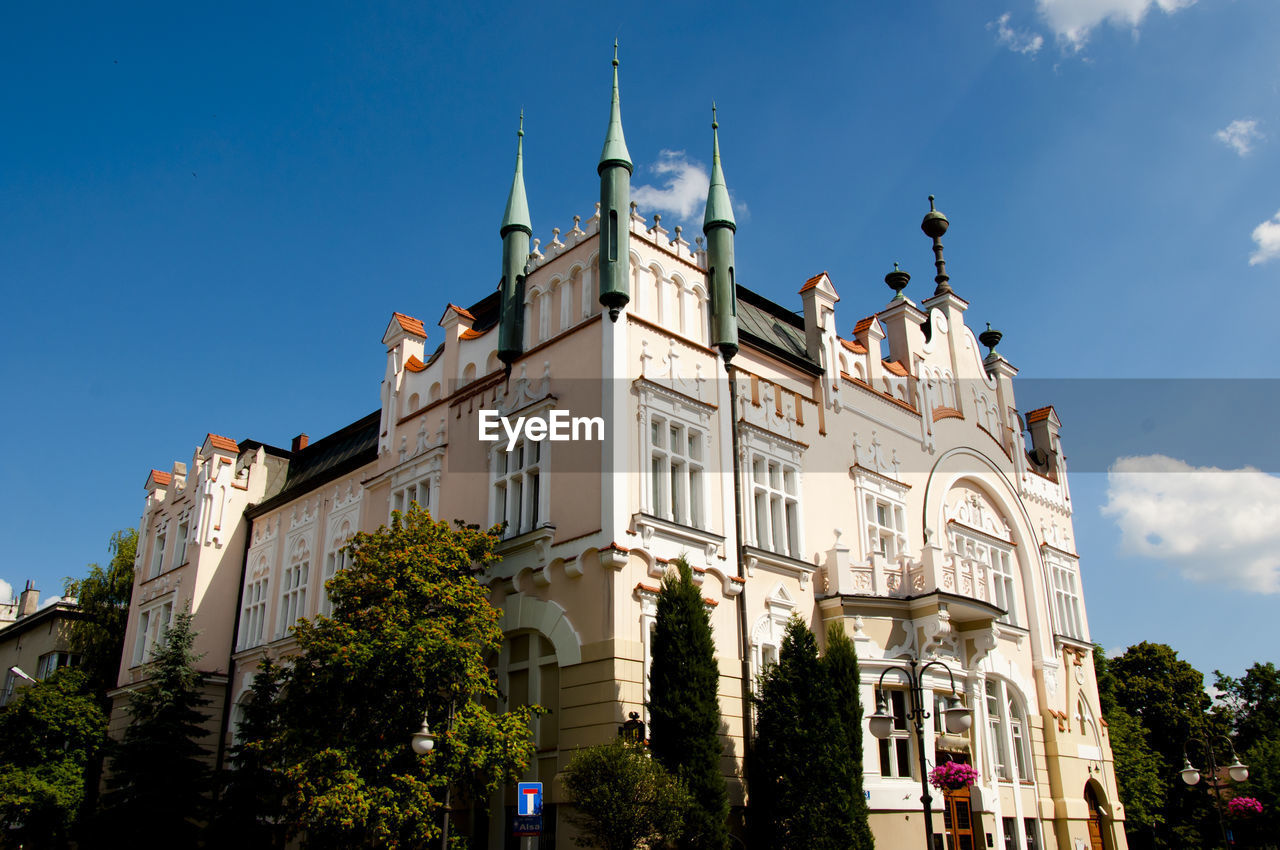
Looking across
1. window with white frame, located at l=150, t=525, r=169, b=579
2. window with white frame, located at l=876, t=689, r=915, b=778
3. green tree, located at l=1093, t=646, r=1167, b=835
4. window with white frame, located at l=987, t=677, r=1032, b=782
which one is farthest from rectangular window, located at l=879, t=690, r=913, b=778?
window with white frame, located at l=150, t=525, r=169, b=579

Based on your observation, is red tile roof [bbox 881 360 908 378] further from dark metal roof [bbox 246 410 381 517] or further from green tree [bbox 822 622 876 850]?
dark metal roof [bbox 246 410 381 517]

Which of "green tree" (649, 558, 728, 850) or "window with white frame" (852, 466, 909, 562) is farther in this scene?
"window with white frame" (852, 466, 909, 562)

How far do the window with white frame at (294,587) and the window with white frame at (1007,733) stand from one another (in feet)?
69.0

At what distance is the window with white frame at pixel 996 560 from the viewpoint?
32.0 meters

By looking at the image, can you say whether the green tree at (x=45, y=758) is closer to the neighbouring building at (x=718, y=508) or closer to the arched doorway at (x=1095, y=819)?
the neighbouring building at (x=718, y=508)

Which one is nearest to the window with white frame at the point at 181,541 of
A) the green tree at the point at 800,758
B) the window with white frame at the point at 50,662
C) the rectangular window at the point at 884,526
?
the window with white frame at the point at 50,662

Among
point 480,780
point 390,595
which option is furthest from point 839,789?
point 390,595

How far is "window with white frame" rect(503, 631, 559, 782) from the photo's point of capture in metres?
22.0

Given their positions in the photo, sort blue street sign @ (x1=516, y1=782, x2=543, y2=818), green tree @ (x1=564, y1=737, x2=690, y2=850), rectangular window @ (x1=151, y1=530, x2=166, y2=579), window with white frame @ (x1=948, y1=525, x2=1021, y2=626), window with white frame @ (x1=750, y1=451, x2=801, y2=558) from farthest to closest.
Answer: rectangular window @ (x1=151, y1=530, x2=166, y2=579) → window with white frame @ (x1=948, y1=525, x2=1021, y2=626) → window with white frame @ (x1=750, y1=451, x2=801, y2=558) → green tree @ (x1=564, y1=737, x2=690, y2=850) → blue street sign @ (x1=516, y1=782, x2=543, y2=818)

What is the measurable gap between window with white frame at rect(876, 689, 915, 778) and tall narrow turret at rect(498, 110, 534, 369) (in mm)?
12473

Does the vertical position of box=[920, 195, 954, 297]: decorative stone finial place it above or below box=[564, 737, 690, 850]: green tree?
above

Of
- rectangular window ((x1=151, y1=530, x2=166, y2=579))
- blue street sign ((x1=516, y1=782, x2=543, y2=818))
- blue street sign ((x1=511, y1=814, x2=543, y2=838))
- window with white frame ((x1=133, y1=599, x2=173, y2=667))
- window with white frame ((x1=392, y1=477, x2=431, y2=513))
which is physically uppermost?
rectangular window ((x1=151, y1=530, x2=166, y2=579))

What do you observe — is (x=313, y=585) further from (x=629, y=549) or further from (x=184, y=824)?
(x=629, y=549)

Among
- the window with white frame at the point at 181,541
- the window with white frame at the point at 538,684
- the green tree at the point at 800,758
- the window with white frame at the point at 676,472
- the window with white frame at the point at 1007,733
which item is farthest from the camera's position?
the window with white frame at the point at 181,541
